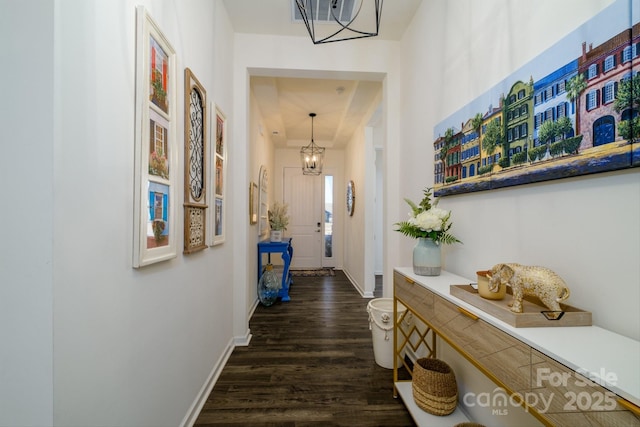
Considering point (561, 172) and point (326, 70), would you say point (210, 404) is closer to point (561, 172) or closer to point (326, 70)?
point (561, 172)

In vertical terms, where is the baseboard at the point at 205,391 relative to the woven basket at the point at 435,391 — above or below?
below

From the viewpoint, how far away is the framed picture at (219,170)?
1.97m

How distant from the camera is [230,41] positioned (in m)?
2.43

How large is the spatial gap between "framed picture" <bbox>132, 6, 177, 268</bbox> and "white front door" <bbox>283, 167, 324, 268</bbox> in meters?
4.97

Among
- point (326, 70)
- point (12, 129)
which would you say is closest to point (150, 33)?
point (12, 129)

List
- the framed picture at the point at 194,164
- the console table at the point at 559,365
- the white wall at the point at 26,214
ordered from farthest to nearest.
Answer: the framed picture at the point at 194,164
the white wall at the point at 26,214
the console table at the point at 559,365

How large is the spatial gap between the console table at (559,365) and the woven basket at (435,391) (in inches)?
23.8

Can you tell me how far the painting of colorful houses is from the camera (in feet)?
2.50

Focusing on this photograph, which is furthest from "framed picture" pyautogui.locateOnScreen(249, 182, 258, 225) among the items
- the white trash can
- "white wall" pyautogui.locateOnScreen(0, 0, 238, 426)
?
"white wall" pyautogui.locateOnScreen(0, 0, 238, 426)

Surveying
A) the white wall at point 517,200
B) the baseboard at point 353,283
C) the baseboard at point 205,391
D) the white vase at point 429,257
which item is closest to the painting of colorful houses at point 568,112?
the white wall at point 517,200

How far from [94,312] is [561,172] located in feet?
5.35

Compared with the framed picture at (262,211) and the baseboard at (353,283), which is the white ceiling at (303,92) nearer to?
the framed picture at (262,211)

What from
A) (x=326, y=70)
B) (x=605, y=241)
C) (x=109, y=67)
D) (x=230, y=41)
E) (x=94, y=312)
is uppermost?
(x=230, y=41)

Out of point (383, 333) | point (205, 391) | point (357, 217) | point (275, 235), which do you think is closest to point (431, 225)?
point (383, 333)
